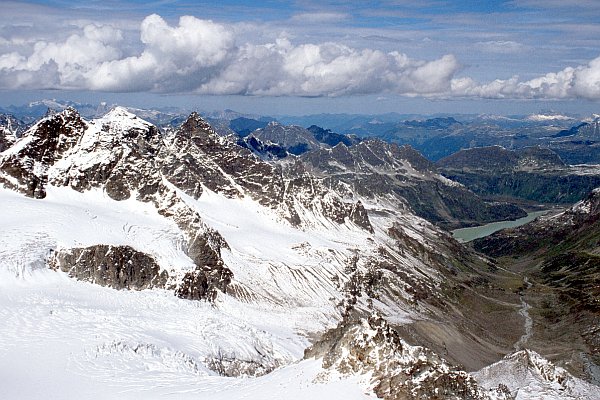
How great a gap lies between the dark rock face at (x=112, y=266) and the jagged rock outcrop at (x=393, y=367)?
8020cm

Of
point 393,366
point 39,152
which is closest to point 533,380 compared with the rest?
point 393,366

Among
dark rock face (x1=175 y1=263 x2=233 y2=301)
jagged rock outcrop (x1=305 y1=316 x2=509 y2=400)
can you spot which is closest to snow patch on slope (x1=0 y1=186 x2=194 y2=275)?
dark rock face (x1=175 y1=263 x2=233 y2=301)

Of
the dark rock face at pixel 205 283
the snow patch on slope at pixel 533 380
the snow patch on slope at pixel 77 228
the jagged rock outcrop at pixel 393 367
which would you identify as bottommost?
the dark rock face at pixel 205 283

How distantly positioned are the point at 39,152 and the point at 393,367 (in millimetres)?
141931

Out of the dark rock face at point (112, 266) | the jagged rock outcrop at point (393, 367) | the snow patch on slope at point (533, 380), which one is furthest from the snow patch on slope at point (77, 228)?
the snow patch on slope at point (533, 380)

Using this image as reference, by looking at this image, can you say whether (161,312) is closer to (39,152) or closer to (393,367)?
(39,152)

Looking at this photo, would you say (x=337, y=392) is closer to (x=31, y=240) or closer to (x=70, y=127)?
(x=31, y=240)

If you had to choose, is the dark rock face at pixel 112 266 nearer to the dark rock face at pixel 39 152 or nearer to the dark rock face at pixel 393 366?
the dark rock face at pixel 39 152

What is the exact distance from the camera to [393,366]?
51.1 meters

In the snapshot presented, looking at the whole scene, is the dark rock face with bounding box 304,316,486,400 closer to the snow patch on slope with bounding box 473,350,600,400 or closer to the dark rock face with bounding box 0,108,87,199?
the snow patch on slope with bounding box 473,350,600,400

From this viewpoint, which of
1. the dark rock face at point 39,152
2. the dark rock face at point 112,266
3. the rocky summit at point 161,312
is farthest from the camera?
the dark rock face at point 39,152

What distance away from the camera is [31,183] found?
15038cm

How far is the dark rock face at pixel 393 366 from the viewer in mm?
48969

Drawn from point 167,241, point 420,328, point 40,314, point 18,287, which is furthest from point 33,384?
point 420,328
